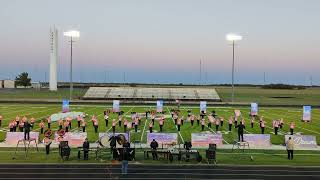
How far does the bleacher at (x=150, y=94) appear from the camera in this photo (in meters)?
87.4

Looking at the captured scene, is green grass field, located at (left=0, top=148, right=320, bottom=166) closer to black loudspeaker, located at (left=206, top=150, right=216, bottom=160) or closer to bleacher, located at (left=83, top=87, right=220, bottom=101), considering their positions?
black loudspeaker, located at (left=206, top=150, right=216, bottom=160)

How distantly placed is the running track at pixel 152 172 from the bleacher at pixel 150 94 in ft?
214

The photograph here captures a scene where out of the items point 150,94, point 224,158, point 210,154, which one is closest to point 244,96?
point 150,94

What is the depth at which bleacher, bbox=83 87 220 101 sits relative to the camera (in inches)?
3442

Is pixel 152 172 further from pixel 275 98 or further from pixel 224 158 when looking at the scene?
pixel 275 98

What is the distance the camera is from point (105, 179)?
57.6ft

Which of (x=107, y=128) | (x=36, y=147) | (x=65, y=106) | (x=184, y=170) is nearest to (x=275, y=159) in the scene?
(x=184, y=170)

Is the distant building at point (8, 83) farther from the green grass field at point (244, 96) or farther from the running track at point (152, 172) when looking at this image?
the running track at point (152, 172)

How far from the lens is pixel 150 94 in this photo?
92.6 meters

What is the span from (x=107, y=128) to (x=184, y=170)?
662 inches

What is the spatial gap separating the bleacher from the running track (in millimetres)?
65112

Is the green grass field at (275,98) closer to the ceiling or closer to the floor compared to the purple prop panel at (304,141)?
closer to the ceiling

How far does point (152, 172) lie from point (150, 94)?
241ft

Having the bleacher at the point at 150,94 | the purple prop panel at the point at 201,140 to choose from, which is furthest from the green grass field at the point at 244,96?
the purple prop panel at the point at 201,140
